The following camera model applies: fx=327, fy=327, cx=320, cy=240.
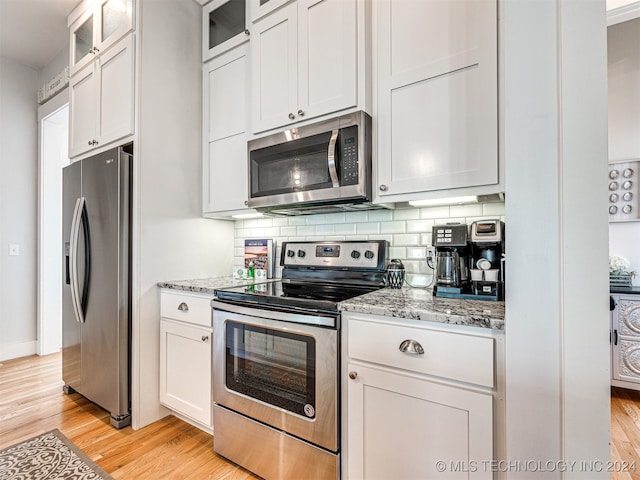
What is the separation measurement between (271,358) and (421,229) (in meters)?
1.02

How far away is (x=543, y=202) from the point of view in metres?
0.92

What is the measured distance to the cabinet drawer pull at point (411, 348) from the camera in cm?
113

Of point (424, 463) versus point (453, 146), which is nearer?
point (424, 463)

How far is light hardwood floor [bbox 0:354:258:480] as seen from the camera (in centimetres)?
164

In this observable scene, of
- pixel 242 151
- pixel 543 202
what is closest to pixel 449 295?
pixel 543 202

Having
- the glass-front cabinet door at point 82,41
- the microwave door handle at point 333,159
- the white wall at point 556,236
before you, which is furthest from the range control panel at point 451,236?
the glass-front cabinet door at point 82,41

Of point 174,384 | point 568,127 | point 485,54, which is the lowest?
point 174,384

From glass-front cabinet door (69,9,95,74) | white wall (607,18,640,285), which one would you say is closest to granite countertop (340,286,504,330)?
white wall (607,18,640,285)

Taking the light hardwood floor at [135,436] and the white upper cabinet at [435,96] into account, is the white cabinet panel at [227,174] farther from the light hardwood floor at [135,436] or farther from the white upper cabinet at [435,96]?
the light hardwood floor at [135,436]

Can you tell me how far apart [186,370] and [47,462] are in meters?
0.76

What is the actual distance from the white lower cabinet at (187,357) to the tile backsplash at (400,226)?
786 mm

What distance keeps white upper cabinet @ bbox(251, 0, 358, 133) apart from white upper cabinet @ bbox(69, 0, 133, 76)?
2.96 ft

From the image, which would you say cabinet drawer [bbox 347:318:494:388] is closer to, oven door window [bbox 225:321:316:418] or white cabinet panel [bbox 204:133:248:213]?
oven door window [bbox 225:321:316:418]

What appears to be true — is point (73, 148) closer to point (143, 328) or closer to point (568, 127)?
point (143, 328)
